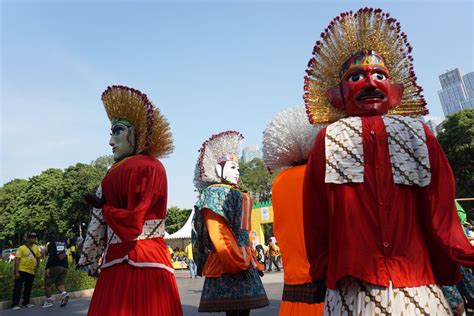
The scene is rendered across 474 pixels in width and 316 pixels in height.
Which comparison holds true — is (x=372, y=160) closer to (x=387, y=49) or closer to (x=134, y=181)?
(x=387, y=49)

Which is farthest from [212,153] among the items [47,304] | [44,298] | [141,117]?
[44,298]

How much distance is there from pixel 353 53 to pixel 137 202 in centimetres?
202

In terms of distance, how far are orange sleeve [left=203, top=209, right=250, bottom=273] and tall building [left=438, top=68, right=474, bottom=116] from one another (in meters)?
141

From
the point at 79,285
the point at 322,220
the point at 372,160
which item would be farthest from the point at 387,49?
→ the point at 79,285

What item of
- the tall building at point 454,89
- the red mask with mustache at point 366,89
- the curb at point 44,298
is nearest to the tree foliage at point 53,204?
the curb at point 44,298

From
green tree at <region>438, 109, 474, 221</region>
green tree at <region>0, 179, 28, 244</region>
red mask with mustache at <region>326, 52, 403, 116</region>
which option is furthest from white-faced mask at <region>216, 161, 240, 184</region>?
green tree at <region>0, 179, 28, 244</region>

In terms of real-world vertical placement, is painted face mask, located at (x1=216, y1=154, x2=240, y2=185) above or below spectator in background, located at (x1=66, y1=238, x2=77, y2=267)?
above

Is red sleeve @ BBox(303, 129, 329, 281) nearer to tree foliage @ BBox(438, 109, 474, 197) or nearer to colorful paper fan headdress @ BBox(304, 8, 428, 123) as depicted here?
colorful paper fan headdress @ BBox(304, 8, 428, 123)

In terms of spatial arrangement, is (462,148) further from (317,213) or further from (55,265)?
(317,213)

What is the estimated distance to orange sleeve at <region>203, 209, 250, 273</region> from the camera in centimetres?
444

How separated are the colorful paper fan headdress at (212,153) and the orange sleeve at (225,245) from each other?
1157 mm

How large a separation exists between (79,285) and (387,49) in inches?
483

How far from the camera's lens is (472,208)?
28250 mm

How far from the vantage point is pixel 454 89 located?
136 m
